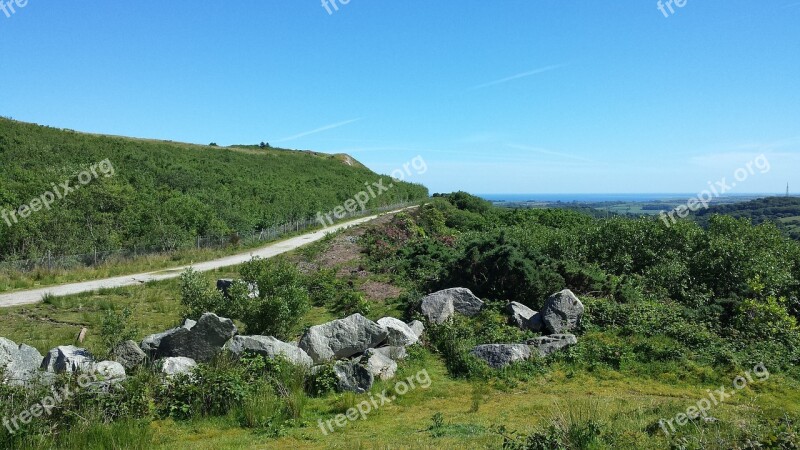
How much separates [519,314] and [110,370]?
12136 mm

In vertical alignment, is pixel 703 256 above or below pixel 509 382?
above

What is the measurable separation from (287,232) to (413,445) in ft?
132

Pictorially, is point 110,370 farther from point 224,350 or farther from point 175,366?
point 224,350

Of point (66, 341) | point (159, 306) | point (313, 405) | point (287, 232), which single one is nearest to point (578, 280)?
point (313, 405)

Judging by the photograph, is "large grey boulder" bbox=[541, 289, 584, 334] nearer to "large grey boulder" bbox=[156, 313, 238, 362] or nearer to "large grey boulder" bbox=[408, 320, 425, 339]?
"large grey boulder" bbox=[408, 320, 425, 339]

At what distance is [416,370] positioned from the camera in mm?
13234

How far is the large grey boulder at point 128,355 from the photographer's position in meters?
11.5

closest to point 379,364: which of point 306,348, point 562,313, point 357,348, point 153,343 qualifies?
point 357,348

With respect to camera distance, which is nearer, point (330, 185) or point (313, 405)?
point (313, 405)

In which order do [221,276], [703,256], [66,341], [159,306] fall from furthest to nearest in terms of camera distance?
[221,276] < [703,256] < [159,306] < [66,341]

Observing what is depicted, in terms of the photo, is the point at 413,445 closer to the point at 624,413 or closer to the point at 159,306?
the point at 624,413

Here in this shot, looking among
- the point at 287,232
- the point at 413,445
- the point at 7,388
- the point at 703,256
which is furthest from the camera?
the point at 287,232

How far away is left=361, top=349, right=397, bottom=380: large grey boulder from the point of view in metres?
12.4

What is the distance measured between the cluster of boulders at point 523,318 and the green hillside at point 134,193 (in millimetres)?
23673
